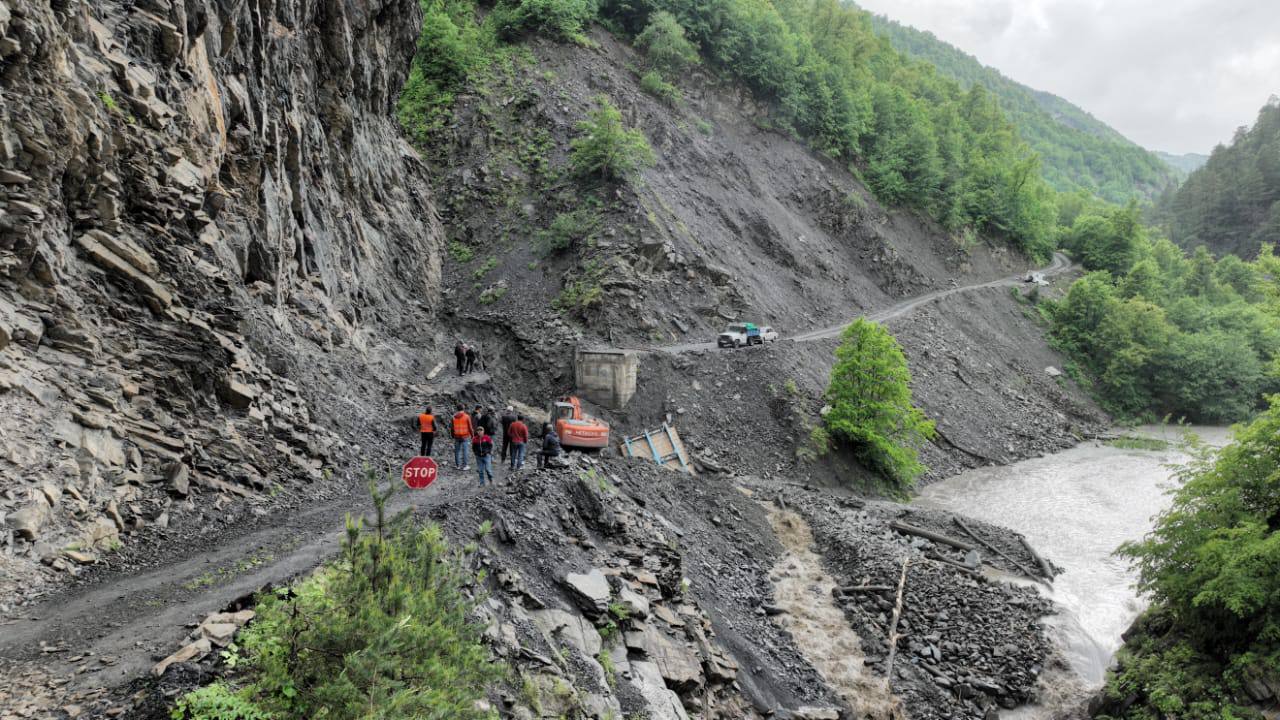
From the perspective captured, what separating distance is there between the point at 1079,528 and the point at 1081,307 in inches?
1204

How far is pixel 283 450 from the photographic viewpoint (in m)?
13.4

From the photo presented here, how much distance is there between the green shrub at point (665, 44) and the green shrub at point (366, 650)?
4530 cm

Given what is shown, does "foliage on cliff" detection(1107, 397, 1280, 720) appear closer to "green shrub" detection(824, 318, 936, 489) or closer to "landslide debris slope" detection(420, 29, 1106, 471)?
"green shrub" detection(824, 318, 936, 489)

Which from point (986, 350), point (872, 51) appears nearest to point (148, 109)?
point (986, 350)

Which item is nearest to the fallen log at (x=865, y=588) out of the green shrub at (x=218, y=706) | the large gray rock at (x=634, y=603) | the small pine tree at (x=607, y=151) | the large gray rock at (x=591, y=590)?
the large gray rock at (x=634, y=603)

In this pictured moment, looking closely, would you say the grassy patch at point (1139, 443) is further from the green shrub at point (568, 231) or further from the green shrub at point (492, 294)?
the green shrub at point (492, 294)

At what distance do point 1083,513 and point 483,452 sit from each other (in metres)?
23.2

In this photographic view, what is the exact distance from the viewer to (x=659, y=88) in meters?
43.7

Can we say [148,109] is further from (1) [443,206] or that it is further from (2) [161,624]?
(1) [443,206]

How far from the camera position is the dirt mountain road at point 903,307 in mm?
29312

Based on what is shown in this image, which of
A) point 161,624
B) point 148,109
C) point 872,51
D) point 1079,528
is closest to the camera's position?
point 161,624

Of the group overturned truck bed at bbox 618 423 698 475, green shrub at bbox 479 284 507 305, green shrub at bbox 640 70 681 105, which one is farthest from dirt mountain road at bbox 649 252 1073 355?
green shrub at bbox 640 70 681 105

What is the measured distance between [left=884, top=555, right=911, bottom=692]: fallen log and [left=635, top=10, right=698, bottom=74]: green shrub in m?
38.5

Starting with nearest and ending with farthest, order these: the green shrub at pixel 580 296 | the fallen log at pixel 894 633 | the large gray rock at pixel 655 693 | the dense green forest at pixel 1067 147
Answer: the large gray rock at pixel 655 693
the fallen log at pixel 894 633
the green shrub at pixel 580 296
the dense green forest at pixel 1067 147
